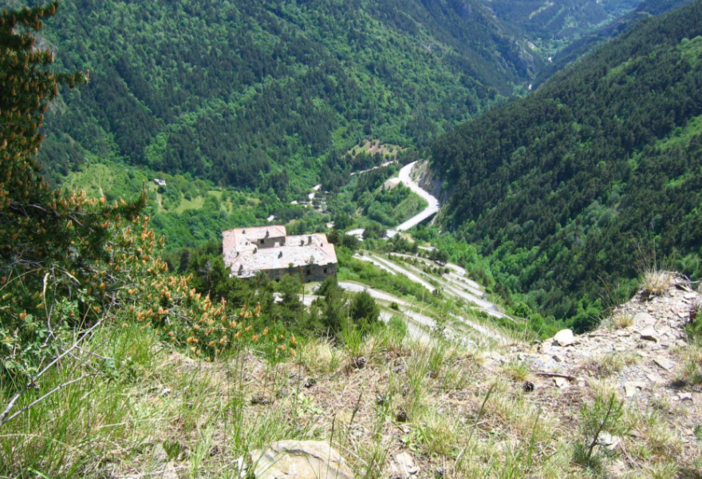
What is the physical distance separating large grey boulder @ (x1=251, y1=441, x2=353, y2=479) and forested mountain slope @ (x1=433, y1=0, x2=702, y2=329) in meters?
66.3

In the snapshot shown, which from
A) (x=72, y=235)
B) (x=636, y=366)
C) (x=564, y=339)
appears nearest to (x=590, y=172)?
(x=564, y=339)

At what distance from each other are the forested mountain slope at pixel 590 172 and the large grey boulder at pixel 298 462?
66.3m

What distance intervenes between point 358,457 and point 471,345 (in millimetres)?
3025

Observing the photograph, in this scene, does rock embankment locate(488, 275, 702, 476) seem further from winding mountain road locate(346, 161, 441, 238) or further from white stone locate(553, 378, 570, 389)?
winding mountain road locate(346, 161, 441, 238)

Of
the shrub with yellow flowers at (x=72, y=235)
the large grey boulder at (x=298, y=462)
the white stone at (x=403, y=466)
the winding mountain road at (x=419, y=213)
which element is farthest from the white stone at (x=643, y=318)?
the winding mountain road at (x=419, y=213)

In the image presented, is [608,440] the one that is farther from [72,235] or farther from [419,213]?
[419,213]

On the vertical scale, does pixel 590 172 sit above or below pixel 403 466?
below

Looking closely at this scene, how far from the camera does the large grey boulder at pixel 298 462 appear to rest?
2.69 m

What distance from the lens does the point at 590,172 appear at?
332 feet

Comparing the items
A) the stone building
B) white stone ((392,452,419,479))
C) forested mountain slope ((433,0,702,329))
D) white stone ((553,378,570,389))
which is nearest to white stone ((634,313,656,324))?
white stone ((553,378,570,389))

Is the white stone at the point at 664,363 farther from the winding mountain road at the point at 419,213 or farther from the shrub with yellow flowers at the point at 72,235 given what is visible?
the winding mountain road at the point at 419,213

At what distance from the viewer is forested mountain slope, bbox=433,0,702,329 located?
73625mm

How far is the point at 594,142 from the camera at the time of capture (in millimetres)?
109875

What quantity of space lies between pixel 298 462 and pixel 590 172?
114263mm
